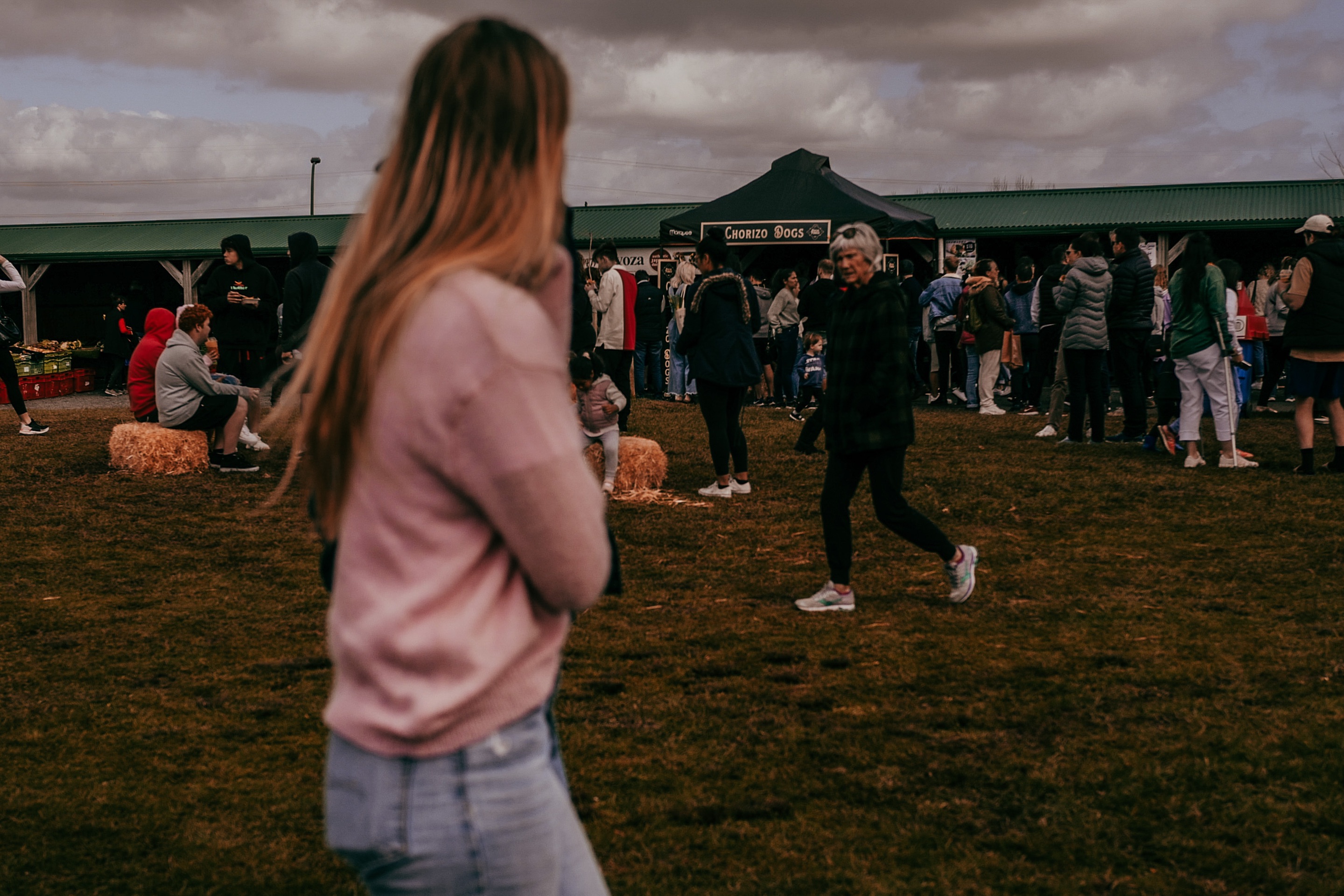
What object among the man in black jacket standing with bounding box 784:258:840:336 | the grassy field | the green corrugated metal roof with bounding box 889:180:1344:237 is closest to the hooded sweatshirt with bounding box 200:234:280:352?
the grassy field

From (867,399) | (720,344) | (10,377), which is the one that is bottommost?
(10,377)

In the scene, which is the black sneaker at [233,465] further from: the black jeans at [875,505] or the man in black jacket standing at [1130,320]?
the man in black jacket standing at [1130,320]

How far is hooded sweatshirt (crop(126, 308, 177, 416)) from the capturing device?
10.5 meters

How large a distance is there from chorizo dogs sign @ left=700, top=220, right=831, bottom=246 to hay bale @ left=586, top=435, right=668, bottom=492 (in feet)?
30.2

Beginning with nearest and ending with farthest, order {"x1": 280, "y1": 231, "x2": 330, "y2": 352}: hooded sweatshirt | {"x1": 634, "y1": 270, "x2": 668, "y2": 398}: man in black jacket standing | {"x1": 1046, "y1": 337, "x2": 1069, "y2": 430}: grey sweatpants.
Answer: {"x1": 280, "y1": 231, "x2": 330, "y2": 352}: hooded sweatshirt → {"x1": 1046, "y1": 337, "x2": 1069, "y2": 430}: grey sweatpants → {"x1": 634, "y1": 270, "x2": 668, "y2": 398}: man in black jacket standing

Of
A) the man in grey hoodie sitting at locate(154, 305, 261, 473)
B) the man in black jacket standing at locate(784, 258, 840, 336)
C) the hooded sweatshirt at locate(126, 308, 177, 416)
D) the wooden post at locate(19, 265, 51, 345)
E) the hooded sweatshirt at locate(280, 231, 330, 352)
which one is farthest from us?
the wooden post at locate(19, 265, 51, 345)

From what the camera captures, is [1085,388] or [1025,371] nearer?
[1085,388]

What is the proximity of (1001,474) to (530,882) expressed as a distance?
937cm

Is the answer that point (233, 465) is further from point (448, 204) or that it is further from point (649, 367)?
point (448, 204)

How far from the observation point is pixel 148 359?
10.6m

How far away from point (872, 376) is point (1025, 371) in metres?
11.6

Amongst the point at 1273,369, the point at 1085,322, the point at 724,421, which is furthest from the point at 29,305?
the point at 1273,369

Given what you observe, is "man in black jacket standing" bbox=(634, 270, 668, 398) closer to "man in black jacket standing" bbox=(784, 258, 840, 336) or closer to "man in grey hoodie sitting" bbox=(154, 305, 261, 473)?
"man in black jacket standing" bbox=(784, 258, 840, 336)

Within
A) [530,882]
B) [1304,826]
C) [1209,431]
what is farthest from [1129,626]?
[1209,431]
